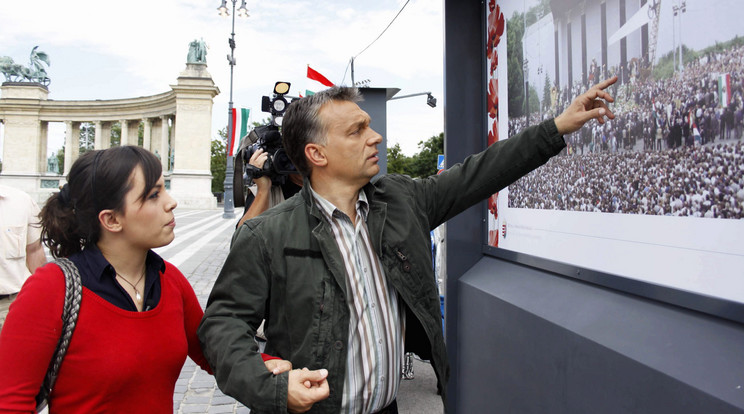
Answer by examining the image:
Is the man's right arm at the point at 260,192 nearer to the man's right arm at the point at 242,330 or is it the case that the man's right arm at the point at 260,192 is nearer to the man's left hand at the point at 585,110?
the man's right arm at the point at 242,330

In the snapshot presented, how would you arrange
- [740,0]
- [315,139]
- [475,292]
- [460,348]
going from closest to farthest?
[740,0], [315,139], [475,292], [460,348]

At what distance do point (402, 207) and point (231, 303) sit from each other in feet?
2.10

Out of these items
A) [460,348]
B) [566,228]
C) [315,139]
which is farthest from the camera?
[460,348]

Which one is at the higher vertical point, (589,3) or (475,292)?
(589,3)

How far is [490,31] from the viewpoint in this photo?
108 inches

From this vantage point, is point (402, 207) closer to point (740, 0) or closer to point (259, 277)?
point (259, 277)

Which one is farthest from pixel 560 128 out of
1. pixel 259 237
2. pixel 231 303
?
pixel 231 303

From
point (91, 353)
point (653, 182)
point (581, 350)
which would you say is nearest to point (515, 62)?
point (653, 182)

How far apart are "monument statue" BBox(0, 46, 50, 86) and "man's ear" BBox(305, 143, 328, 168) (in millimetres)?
63393

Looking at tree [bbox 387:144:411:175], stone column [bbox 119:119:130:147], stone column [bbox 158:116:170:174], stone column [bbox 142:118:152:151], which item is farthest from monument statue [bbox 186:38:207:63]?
tree [bbox 387:144:411:175]

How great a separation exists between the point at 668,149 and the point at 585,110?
0.28m

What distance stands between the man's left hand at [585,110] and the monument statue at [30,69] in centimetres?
→ 6396

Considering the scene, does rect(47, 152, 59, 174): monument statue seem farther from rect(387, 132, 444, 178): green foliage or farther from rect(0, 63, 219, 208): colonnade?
rect(387, 132, 444, 178): green foliage

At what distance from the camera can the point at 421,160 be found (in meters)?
54.4
